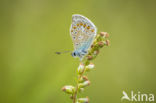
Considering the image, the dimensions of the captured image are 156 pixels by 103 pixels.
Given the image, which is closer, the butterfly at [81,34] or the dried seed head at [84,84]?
the dried seed head at [84,84]

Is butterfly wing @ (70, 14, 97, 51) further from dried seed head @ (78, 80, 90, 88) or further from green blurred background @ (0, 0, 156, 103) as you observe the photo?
green blurred background @ (0, 0, 156, 103)

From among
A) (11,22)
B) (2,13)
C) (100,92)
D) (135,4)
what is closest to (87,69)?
(100,92)

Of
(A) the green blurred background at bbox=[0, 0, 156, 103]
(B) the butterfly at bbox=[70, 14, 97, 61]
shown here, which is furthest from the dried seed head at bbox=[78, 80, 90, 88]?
(A) the green blurred background at bbox=[0, 0, 156, 103]

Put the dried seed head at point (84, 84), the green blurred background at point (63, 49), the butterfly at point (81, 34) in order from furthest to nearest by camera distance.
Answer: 1. the green blurred background at point (63, 49)
2. the butterfly at point (81, 34)
3. the dried seed head at point (84, 84)

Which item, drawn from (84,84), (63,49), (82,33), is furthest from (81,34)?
(63,49)

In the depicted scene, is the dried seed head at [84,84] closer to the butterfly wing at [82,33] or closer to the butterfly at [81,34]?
the butterfly at [81,34]

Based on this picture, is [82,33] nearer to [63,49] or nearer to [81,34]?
[81,34]

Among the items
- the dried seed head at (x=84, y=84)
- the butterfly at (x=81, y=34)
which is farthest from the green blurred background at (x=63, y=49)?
the dried seed head at (x=84, y=84)
